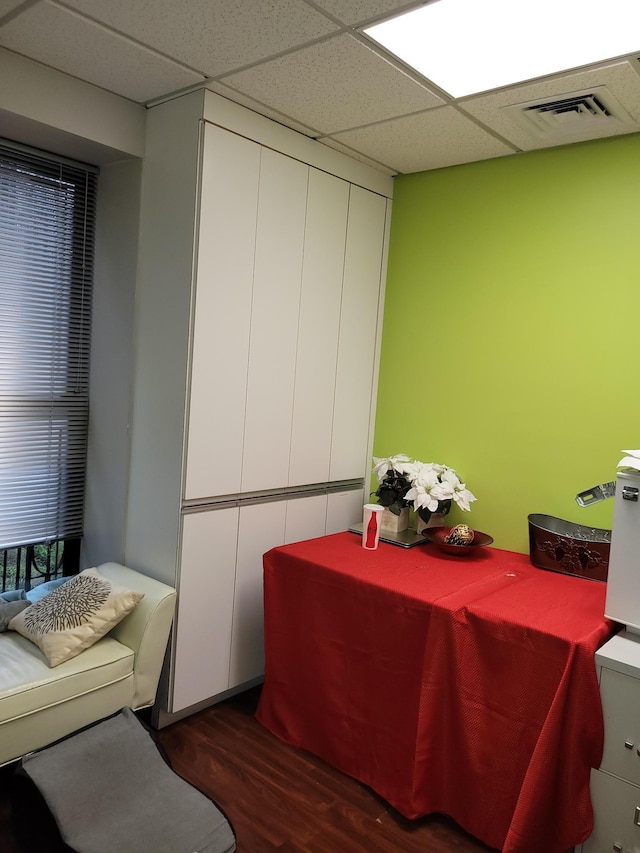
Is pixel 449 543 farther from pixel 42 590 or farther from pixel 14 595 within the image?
pixel 14 595

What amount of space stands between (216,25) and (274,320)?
1.11 meters

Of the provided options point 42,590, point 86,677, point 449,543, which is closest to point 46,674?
point 86,677

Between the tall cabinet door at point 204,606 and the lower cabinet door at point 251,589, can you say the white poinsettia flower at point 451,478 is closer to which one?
the lower cabinet door at point 251,589

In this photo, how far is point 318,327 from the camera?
9.71ft

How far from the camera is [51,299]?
9.16 feet

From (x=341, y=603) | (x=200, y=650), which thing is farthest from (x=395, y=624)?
(x=200, y=650)

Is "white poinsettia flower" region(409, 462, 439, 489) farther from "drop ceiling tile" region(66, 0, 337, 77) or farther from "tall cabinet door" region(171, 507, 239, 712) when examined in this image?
"drop ceiling tile" region(66, 0, 337, 77)

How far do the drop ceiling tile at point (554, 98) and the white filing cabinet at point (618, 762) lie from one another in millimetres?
1736

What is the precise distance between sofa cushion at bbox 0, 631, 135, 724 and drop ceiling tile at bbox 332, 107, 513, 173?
221cm

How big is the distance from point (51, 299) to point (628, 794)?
269 centimetres

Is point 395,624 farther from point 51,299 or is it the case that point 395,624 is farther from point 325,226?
point 51,299

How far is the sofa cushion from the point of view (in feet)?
6.68

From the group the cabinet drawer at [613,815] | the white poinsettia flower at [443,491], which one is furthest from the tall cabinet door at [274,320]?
the cabinet drawer at [613,815]

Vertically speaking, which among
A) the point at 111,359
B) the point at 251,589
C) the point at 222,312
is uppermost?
the point at 222,312
